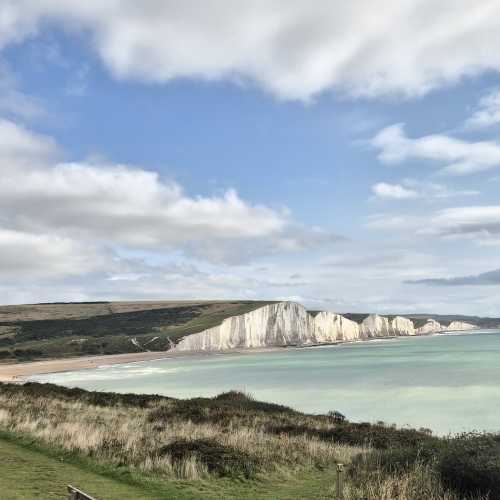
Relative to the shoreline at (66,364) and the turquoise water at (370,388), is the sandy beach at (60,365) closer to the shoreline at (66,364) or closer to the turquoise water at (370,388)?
the shoreline at (66,364)

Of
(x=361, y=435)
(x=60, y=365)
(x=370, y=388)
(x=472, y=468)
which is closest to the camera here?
(x=472, y=468)

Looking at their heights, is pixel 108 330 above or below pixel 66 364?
above

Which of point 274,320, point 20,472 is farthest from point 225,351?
point 20,472

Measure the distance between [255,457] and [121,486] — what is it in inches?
157

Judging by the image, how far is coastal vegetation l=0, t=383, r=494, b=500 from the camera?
34.4ft

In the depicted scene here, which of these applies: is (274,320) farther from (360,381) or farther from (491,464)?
(491,464)

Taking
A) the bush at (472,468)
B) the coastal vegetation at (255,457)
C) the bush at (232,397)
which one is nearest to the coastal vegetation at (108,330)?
the bush at (232,397)

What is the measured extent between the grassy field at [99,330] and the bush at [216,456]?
10045 cm

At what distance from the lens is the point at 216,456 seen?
13.2 meters

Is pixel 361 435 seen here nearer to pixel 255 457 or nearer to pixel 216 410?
pixel 255 457

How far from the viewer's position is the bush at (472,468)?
32.6ft

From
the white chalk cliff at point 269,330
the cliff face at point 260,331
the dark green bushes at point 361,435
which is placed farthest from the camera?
the white chalk cliff at point 269,330

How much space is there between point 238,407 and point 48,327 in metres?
146

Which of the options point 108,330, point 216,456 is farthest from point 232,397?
point 108,330
